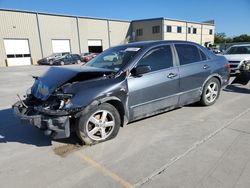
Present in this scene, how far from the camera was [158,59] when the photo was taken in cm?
441

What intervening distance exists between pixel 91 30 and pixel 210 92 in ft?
109

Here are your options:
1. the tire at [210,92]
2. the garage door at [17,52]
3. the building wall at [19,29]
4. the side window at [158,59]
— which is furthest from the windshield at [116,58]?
the garage door at [17,52]

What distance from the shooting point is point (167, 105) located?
179 inches

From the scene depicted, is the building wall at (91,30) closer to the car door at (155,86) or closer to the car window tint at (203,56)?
the car window tint at (203,56)

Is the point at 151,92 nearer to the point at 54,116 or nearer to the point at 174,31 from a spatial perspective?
the point at 54,116

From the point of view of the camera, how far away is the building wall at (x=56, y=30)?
30.6m

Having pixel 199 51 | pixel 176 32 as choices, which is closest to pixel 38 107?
pixel 199 51

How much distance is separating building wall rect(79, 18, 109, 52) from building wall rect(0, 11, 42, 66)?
24.7ft

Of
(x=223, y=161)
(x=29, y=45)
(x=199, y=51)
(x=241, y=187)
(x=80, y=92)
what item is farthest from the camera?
(x=29, y=45)

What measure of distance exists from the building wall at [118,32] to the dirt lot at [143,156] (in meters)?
36.7

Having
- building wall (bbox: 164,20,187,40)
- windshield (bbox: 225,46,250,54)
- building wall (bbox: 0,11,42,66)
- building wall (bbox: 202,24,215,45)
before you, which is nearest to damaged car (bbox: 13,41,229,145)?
windshield (bbox: 225,46,250,54)

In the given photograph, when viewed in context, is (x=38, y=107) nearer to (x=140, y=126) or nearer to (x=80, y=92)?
(x=80, y=92)

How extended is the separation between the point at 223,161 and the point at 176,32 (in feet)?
156

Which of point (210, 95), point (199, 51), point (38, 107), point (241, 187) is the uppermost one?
point (199, 51)
